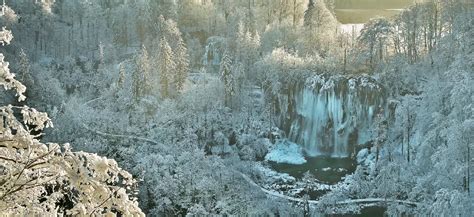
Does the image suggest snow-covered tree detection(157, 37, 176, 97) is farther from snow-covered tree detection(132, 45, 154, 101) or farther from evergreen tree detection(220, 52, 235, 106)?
evergreen tree detection(220, 52, 235, 106)

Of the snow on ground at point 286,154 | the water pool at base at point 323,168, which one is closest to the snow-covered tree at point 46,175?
the water pool at base at point 323,168

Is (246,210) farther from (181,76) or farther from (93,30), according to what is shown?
(93,30)

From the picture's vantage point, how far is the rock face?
137 ft

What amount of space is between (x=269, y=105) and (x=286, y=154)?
16.2 ft

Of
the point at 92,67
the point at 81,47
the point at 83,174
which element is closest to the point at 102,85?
the point at 92,67

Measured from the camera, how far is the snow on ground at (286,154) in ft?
134

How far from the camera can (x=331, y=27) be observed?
172 feet

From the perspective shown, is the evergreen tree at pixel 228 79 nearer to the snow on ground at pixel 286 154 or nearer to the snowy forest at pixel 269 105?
the snowy forest at pixel 269 105

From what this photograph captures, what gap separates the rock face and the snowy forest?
0.09m

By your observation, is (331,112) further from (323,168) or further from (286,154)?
(323,168)

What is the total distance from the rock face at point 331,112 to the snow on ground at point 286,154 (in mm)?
A: 1036

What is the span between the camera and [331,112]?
4341cm

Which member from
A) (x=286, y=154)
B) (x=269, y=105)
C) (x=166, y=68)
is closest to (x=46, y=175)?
(x=286, y=154)

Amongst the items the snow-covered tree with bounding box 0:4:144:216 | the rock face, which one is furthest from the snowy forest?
the snow-covered tree with bounding box 0:4:144:216
